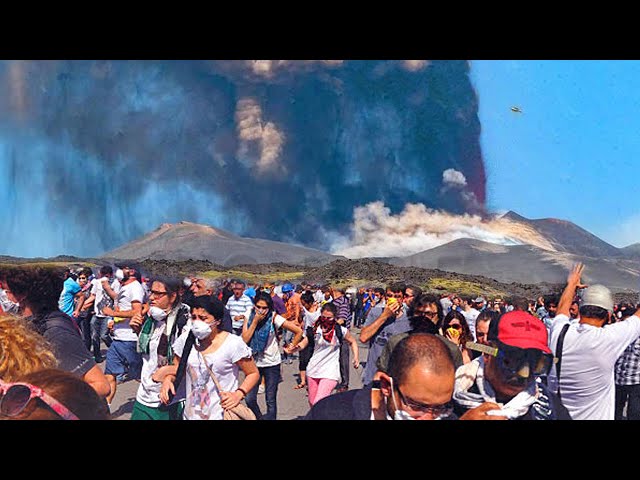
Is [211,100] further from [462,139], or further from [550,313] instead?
[550,313]

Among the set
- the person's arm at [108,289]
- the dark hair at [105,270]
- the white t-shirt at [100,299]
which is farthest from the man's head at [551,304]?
the white t-shirt at [100,299]

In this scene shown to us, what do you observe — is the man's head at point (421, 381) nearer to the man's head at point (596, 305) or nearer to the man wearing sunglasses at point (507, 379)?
the man wearing sunglasses at point (507, 379)

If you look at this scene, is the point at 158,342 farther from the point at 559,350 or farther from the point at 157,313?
the point at 559,350

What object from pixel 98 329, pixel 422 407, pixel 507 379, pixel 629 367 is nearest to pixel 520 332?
pixel 507 379

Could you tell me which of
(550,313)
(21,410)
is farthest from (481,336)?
(21,410)

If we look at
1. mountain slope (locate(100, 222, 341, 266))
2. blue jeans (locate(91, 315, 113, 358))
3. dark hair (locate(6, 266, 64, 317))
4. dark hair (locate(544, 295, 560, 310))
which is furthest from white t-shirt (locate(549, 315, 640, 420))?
blue jeans (locate(91, 315, 113, 358))
